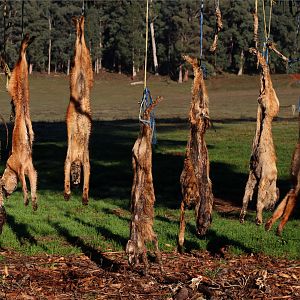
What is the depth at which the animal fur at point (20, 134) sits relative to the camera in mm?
6375

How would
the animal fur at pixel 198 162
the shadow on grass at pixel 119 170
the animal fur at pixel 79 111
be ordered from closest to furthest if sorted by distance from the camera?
the animal fur at pixel 79 111 < the animal fur at pixel 198 162 < the shadow on grass at pixel 119 170

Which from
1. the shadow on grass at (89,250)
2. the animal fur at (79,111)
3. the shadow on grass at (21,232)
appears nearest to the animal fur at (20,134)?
the animal fur at (79,111)

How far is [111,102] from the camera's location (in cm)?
7481

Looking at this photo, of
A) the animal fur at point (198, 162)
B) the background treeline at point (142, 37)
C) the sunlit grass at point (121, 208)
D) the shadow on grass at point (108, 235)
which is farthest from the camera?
the background treeline at point (142, 37)

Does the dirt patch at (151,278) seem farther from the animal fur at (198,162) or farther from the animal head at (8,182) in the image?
the animal head at (8,182)

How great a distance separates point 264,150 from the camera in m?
7.36

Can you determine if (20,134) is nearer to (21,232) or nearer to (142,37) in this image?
(21,232)

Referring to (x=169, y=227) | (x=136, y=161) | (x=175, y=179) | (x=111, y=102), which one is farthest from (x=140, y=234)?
(x=111, y=102)

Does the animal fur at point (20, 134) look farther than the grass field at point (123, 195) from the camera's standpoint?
No

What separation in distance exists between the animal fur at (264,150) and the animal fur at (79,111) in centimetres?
154

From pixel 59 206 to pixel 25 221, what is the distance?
228cm

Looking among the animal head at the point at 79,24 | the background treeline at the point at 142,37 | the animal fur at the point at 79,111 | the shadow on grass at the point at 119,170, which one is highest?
the background treeline at the point at 142,37

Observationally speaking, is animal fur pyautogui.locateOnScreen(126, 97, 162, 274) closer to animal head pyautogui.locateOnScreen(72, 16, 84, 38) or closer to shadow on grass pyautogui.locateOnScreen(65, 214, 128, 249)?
animal head pyautogui.locateOnScreen(72, 16, 84, 38)

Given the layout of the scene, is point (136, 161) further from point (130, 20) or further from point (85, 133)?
point (130, 20)
